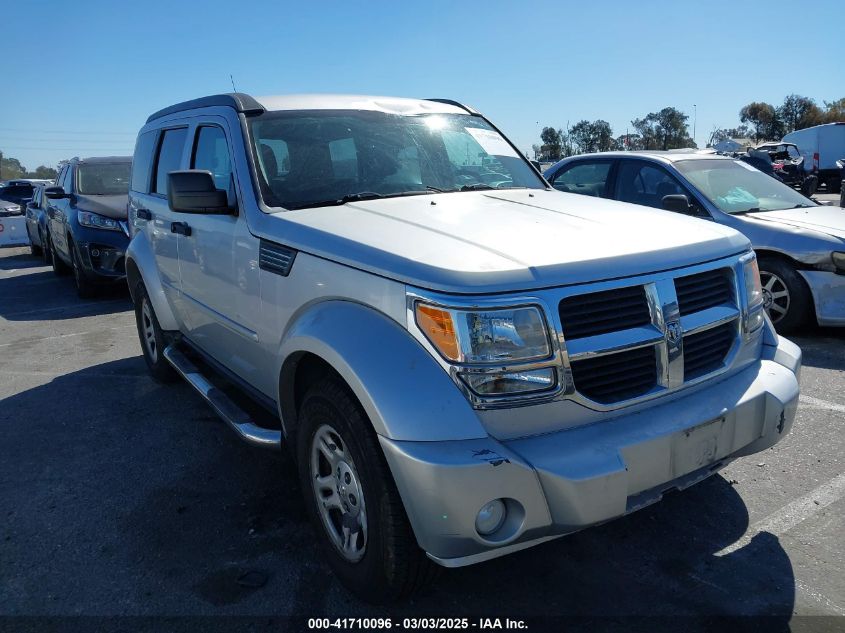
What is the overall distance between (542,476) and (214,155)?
9.07 ft

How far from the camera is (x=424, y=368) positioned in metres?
2.21

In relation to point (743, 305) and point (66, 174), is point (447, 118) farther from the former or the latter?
point (66, 174)

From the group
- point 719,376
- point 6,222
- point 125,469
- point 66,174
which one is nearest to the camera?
point 719,376

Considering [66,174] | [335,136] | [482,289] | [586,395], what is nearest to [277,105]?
[335,136]

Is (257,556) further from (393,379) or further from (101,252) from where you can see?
(101,252)

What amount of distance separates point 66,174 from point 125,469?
883 cm

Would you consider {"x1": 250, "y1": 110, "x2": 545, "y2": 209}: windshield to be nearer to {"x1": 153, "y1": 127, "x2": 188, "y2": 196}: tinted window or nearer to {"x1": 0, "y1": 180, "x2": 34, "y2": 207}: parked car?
{"x1": 153, "y1": 127, "x2": 188, "y2": 196}: tinted window

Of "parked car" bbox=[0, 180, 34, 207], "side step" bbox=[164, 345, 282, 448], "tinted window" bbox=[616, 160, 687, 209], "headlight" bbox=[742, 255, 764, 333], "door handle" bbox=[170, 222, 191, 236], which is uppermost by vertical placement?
"parked car" bbox=[0, 180, 34, 207]

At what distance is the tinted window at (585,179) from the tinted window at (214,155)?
415cm

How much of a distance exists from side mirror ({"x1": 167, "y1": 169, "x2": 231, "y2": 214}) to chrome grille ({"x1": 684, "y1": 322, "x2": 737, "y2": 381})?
87.8 inches

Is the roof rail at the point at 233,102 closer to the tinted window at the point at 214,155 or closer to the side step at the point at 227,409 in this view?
the tinted window at the point at 214,155

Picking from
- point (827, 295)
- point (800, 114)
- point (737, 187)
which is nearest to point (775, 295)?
point (827, 295)

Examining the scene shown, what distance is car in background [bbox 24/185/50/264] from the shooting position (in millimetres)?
13070

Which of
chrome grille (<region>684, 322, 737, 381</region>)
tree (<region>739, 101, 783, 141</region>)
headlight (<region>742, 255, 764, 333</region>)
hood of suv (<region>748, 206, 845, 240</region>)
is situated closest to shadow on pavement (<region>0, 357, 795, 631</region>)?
chrome grille (<region>684, 322, 737, 381</region>)
